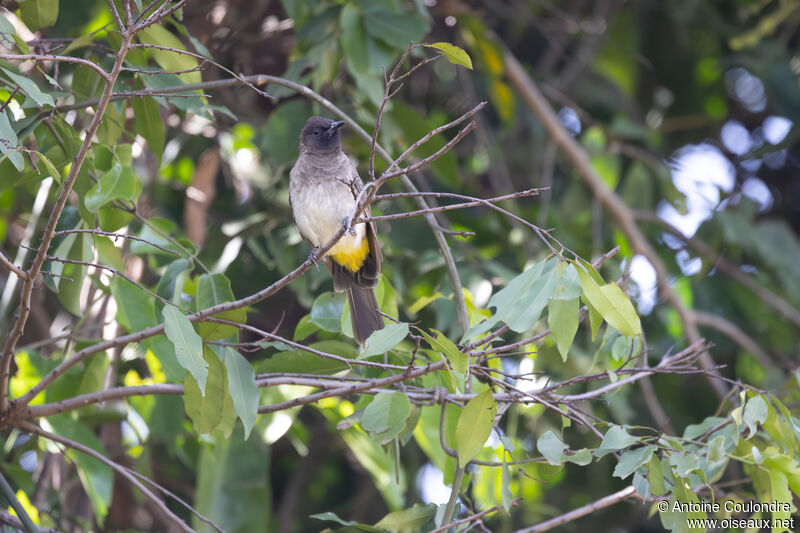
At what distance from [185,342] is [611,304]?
→ 0.94 metres

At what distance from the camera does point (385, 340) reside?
1965mm

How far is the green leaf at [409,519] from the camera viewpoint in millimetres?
2482

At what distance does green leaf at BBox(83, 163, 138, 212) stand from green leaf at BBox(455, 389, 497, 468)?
1115mm

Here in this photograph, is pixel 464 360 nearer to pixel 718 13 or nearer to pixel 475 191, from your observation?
pixel 475 191

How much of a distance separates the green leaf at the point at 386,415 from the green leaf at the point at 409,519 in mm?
375

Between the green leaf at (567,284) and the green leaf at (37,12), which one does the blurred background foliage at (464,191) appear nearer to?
the green leaf at (37,12)

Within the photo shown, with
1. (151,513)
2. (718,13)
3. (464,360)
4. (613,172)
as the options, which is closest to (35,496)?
(151,513)

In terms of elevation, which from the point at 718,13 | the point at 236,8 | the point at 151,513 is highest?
the point at 236,8

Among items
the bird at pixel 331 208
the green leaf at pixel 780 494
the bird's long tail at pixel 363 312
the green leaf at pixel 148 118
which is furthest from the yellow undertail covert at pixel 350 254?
the green leaf at pixel 780 494

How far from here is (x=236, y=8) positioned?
171 inches

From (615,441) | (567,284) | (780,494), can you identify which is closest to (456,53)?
(567,284)

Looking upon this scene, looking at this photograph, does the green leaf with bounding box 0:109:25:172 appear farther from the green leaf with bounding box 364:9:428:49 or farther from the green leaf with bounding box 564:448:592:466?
the green leaf with bounding box 364:9:428:49

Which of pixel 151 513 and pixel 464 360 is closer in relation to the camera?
pixel 464 360

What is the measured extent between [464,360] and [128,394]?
965mm
